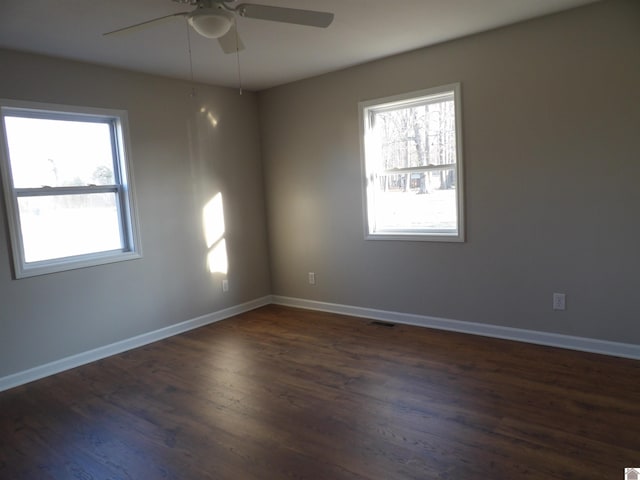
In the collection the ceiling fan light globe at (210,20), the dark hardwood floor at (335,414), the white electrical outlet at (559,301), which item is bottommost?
the dark hardwood floor at (335,414)

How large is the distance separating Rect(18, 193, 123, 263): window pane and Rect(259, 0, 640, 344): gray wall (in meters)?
2.18

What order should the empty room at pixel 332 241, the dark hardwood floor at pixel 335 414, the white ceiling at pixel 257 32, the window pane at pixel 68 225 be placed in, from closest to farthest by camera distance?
the dark hardwood floor at pixel 335 414 → the empty room at pixel 332 241 → the white ceiling at pixel 257 32 → the window pane at pixel 68 225

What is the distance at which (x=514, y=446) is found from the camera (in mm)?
2240

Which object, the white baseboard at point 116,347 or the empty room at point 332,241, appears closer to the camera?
the empty room at point 332,241

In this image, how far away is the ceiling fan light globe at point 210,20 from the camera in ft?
6.72

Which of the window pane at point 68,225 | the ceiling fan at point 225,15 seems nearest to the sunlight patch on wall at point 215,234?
the window pane at point 68,225

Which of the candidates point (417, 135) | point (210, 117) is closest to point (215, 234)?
point (210, 117)

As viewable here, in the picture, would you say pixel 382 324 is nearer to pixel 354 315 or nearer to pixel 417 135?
pixel 354 315

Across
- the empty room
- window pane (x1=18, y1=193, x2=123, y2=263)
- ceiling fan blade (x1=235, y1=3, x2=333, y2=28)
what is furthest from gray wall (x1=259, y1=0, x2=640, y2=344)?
window pane (x1=18, y1=193, x2=123, y2=263)

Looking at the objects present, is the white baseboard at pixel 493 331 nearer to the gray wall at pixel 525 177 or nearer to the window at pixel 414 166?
the gray wall at pixel 525 177

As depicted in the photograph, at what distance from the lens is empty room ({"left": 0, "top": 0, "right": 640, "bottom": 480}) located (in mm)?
2430

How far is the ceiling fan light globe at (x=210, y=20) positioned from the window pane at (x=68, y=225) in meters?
2.30

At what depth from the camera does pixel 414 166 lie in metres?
4.14

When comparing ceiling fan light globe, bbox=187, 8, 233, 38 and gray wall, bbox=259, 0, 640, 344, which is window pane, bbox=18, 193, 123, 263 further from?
ceiling fan light globe, bbox=187, 8, 233, 38
